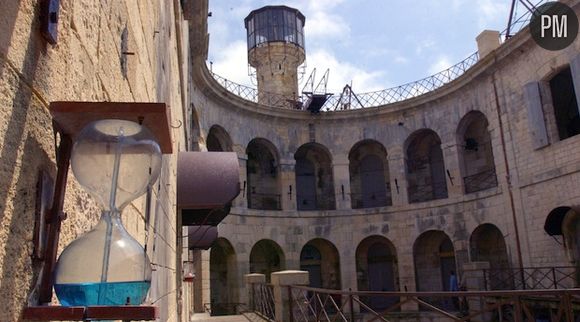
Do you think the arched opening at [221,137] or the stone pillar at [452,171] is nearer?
the stone pillar at [452,171]

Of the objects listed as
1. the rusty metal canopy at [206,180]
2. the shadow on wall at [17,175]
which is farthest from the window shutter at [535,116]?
the shadow on wall at [17,175]

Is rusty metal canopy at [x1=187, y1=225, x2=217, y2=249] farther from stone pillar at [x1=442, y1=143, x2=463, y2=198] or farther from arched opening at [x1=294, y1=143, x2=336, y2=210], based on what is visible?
arched opening at [x1=294, y1=143, x2=336, y2=210]

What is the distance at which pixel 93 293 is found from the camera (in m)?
1.22

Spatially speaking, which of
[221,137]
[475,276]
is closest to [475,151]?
[475,276]

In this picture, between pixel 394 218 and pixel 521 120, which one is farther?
pixel 394 218

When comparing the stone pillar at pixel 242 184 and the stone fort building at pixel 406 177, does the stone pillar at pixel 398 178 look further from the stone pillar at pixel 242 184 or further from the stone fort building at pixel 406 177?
the stone pillar at pixel 242 184

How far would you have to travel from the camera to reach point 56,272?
121cm

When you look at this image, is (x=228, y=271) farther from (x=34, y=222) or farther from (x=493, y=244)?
(x=34, y=222)

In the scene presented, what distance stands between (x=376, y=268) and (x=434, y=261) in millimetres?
2626

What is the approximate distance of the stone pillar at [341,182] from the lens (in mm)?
21750

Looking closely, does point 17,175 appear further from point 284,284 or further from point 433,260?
point 433,260

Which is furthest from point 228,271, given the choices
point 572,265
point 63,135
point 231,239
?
point 63,135

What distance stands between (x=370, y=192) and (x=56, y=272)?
22.5 metres

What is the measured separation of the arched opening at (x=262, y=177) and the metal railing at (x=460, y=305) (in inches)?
209
